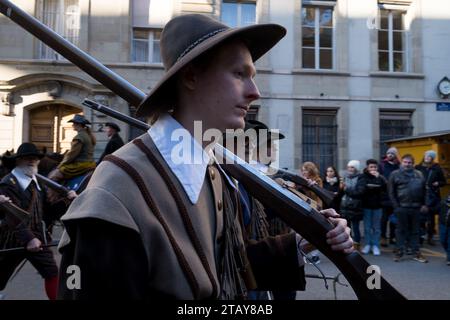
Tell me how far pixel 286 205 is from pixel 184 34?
743 millimetres

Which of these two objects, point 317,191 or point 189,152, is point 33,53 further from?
point 189,152

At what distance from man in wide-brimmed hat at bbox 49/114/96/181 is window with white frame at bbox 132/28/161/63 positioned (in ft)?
24.6

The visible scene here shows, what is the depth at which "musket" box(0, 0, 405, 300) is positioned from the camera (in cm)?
151

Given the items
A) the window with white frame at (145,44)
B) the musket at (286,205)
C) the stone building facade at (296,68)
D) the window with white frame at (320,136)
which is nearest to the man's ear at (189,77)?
the musket at (286,205)

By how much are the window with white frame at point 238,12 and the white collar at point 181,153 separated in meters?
12.5

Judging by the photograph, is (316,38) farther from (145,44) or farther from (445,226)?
(445,226)

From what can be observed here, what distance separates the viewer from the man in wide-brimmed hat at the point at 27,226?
406 cm

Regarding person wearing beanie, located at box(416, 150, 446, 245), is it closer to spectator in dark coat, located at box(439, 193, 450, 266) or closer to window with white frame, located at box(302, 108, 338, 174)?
spectator in dark coat, located at box(439, 193, 450, 266)

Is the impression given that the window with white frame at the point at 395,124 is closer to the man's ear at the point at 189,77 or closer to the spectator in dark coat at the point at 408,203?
the spectator in dark coat at the point at 408,203

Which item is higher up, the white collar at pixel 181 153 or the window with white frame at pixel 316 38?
the window with white frame at pixel 316 38

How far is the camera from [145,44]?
13086 mm

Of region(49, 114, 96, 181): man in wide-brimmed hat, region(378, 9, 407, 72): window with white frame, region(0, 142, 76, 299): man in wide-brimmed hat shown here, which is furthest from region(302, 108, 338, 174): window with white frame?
region(0, 142, 76, 299): man in wide-brimmed hat

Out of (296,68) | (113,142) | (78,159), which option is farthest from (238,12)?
(78,159)
